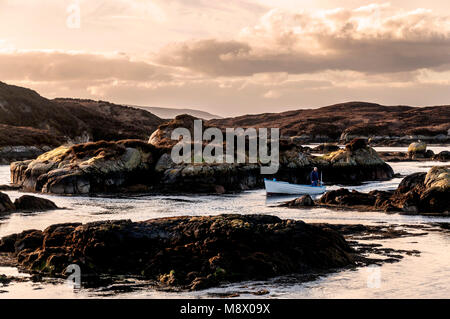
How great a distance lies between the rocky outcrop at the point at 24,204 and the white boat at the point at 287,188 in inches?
546

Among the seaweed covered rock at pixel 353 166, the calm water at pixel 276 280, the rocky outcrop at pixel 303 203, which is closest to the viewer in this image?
the calm water at pixel 276 280

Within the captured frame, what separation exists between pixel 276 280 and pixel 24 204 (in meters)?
17.3

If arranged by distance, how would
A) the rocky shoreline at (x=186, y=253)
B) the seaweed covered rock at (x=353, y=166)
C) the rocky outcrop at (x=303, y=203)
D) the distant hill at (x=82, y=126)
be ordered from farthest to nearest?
the distant hill at (x=82, y=126) < the seaweed covered rock at (x=353, y=166) < the rocky outcrop at (x=303, y=203) < the rocky shoreline at (x=186, y=253)

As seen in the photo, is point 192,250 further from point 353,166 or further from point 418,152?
point 418,152

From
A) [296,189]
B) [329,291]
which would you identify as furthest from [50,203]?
[329,291]

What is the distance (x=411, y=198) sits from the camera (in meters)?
27.2

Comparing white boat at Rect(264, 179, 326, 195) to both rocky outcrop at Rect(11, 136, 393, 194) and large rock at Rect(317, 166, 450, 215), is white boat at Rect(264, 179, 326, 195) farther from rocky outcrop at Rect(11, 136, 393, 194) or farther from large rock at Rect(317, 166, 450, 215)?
large rock at Rect(317, 166, 450, 215)

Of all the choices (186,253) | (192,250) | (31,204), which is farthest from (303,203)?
(186,253)

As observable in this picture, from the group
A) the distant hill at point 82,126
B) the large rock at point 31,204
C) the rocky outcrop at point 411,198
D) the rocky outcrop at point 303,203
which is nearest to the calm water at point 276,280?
the large rock at point 31,204

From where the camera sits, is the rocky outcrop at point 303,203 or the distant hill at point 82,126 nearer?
→ the rocky outcrop at point 303,203

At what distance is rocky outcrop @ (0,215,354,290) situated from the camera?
46.6 ft

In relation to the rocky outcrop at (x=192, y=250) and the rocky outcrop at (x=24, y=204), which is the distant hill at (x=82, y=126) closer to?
the rocky outcrop at (x=24, y=204)

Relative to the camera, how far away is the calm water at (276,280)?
1282 centimetres

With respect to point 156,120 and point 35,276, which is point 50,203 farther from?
point 156,120
